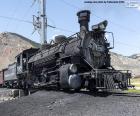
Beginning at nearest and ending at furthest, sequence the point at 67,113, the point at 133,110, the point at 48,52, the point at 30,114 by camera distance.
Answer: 1. the point at 133,110
2. the point at 67,113
3. the point at 30,114
4. the point at 48,52

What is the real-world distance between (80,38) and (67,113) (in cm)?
712

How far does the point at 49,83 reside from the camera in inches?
825

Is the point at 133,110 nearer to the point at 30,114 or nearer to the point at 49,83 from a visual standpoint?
the point at 30,114

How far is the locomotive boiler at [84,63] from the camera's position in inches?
671

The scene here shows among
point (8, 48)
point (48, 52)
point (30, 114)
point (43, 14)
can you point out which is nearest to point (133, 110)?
point (30, 114)

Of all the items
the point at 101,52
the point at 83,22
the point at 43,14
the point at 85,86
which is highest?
the point at 43,14

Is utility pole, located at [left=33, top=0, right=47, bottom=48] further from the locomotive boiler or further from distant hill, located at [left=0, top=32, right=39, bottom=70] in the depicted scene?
distant hill, located at [left=0, top=32, right=39, bottom=70]

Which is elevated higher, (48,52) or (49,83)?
(48,52)

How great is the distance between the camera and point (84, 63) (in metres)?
18.7

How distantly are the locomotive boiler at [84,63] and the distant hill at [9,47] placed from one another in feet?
338

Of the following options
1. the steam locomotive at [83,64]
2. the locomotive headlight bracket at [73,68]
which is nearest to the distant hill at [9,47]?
the steam locomotive at [83,64]

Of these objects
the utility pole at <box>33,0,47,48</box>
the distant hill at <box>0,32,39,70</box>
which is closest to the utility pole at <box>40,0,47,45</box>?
the utility pole at <box>33,0,47,48</box>

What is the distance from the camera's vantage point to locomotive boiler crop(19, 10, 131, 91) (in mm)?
17055

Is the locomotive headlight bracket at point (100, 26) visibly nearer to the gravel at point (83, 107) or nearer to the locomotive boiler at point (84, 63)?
the locomotive boiler at point (84, 63)
